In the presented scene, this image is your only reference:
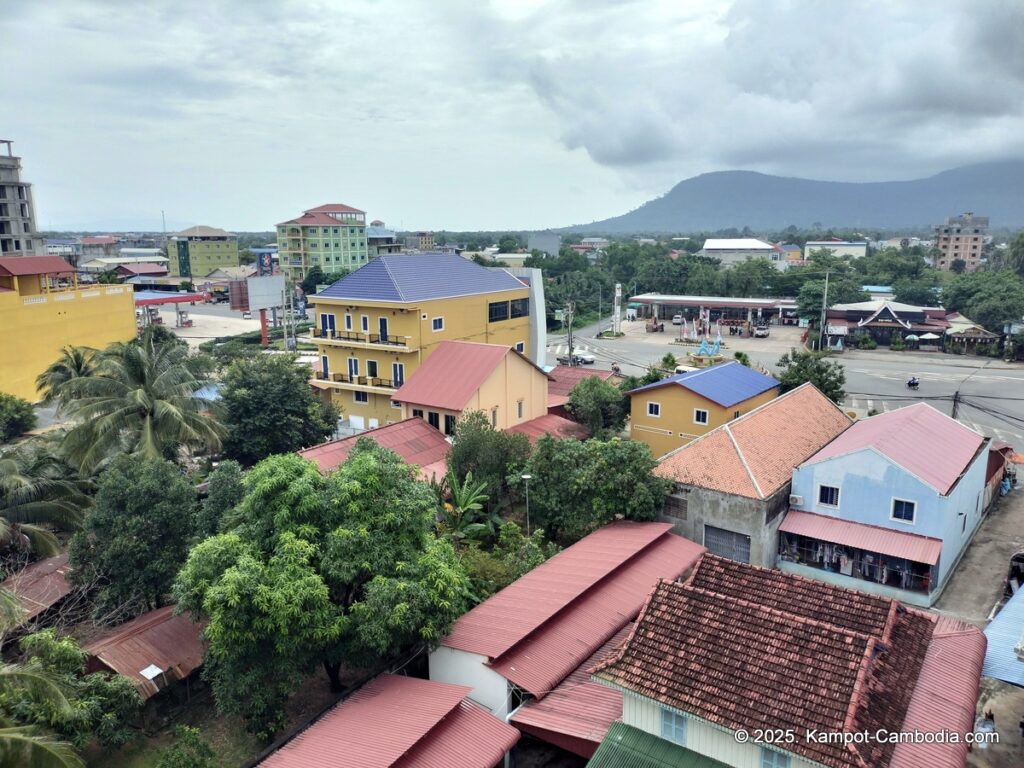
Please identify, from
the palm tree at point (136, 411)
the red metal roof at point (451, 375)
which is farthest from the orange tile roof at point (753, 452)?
the palm tree at point (136, 411)

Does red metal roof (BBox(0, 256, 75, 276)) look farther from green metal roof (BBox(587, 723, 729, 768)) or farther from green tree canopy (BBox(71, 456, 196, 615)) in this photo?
green metal roof (BBox(587, 723, 729, 768))

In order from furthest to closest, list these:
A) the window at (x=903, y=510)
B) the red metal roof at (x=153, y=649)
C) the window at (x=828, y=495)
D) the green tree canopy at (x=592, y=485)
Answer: the green tree canopy at (x=592, y=485)
the window at (x=828, y=495)
the window at (x=903, y=510)
the red metal roof at (x=153, y=649)

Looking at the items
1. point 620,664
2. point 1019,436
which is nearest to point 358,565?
point 620,664

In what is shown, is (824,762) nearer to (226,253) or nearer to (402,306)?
(402,306)

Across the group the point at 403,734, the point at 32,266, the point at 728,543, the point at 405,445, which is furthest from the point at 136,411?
the point at 32,266

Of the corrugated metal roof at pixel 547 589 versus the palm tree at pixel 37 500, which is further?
the palm tree at pixel 37 500

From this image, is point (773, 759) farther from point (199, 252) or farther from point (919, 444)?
point (199, 252)

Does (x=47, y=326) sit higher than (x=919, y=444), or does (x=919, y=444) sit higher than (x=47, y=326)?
(x=47, y=326)

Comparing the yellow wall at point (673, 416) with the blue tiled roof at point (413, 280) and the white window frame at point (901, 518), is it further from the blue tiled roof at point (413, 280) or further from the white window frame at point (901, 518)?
the blue tiled roof at point (413, 280)
